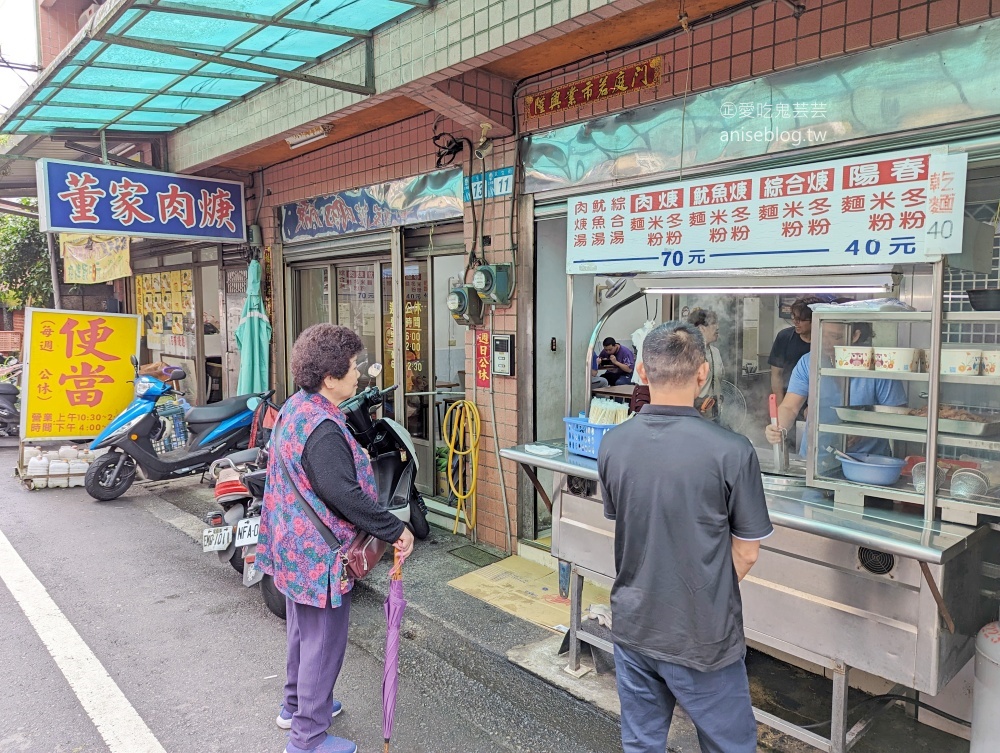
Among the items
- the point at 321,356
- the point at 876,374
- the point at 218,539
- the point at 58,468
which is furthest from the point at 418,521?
the point at 58,468

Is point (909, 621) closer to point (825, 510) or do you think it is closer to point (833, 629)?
point (833, 629)

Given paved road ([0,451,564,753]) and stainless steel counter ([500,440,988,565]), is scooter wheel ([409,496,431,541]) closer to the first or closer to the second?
paved road ([0,451,564,753])

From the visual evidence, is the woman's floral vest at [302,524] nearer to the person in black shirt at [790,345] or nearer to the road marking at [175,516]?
the person in black shirt at [790,345]

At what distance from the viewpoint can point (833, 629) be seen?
2842mm

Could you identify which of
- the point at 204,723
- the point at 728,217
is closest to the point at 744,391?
the point at 728,217

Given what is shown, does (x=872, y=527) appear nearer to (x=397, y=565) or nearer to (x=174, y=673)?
(x=397, y=565)

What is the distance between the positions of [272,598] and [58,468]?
15.6 ft

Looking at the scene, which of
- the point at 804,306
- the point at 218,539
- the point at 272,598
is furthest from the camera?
the point at 218,539

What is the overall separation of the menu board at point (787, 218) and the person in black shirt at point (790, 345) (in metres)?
1.14

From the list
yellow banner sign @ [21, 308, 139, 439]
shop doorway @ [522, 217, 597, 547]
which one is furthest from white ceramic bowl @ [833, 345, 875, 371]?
yellow banner sign @ [21, 308, 139, 439]

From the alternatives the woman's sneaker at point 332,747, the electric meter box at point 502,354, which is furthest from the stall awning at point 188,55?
the woman's sneaker at point 332,747

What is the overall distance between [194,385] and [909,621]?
10640mm

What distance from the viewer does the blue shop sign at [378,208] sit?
6.01 meters

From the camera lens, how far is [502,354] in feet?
18.1
